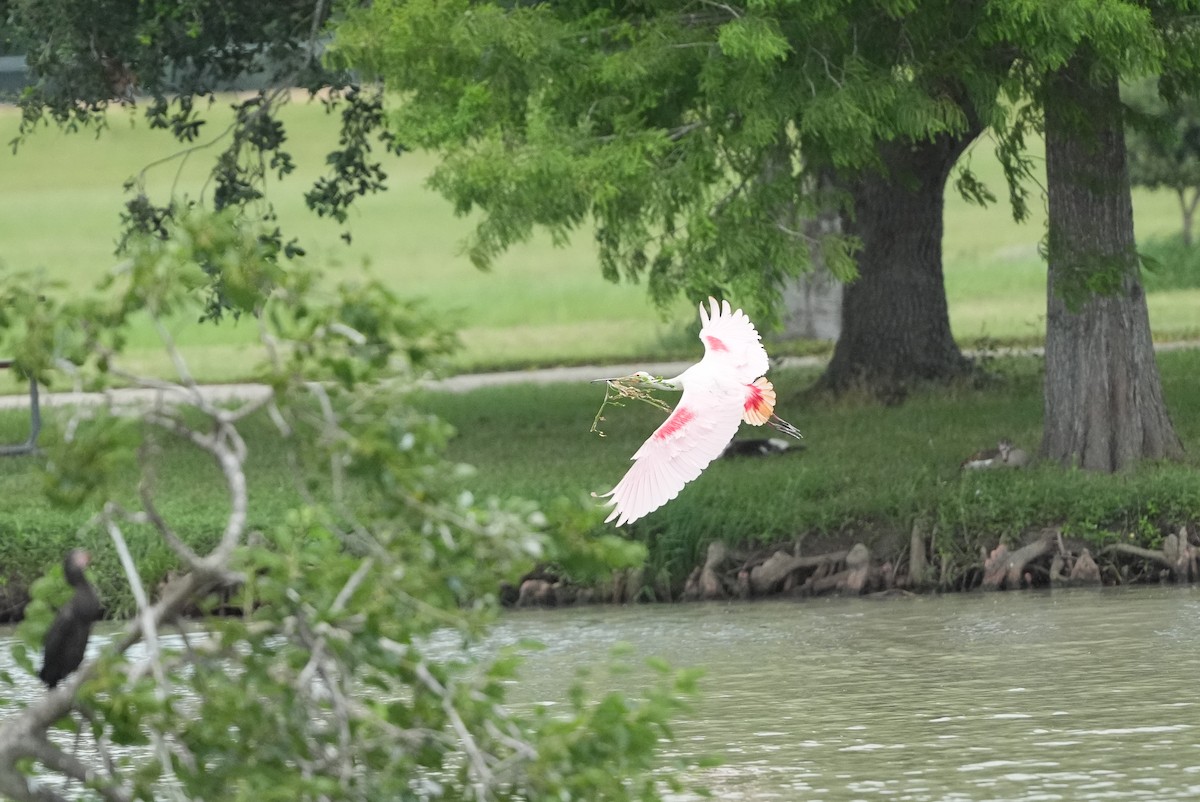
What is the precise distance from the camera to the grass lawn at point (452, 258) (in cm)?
3653

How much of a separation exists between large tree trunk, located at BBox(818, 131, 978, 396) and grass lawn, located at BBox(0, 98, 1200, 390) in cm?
785

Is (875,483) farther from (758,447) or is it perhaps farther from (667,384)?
(667,384)

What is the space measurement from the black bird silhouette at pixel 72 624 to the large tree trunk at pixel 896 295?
13724 millimetres

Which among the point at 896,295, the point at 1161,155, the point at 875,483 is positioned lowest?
the point at 875,483

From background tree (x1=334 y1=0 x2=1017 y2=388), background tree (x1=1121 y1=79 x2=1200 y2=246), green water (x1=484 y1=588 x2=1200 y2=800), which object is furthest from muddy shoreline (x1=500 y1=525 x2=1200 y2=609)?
background tree (x1=1121 y1=79 x2=1200 y2=246)

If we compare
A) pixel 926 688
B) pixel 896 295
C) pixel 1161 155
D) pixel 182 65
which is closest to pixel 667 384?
pixel 926 688

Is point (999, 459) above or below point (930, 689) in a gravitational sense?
above

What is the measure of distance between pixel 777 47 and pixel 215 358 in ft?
80.3

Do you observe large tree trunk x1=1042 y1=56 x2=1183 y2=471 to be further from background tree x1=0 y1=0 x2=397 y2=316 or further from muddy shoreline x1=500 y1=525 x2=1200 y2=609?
background tree x1=0 y1=0 x2=397 y2=316

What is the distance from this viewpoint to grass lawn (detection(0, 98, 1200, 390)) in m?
36.5

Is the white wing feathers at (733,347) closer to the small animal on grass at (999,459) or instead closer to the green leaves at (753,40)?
the green leaves at (753,40)

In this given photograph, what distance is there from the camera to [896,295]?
71.3ft

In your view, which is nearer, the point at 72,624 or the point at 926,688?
the point at 72,624

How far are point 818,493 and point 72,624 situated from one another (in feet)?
27.3
